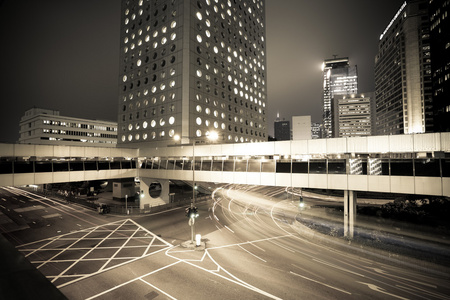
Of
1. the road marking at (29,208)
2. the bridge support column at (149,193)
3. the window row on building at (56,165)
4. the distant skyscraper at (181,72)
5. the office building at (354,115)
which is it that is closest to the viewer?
the window row on building at (56,165)

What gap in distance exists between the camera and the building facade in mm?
97250

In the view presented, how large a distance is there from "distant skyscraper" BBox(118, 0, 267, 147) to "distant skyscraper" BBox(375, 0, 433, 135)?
341ft

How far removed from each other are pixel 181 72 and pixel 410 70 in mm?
128628

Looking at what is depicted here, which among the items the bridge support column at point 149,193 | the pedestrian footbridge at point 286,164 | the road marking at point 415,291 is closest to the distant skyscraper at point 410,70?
the pedestrian footbridge at point 286,164

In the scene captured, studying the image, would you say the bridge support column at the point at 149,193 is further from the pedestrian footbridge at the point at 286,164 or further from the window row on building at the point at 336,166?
the window row on building at the point at 336,166

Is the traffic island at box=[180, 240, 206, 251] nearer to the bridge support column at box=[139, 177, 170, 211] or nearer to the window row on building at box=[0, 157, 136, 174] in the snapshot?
the bridge support column at box=[139, 177, 170, 211]

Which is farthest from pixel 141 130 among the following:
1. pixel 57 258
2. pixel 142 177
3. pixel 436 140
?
pixel 436 140

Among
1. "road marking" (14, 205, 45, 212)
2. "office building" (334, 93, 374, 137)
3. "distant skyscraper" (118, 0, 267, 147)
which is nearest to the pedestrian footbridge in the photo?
"distant skyscraper" (118, 0, 267, 147)

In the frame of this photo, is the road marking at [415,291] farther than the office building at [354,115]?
No

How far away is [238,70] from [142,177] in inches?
1707

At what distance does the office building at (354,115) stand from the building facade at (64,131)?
169817mm

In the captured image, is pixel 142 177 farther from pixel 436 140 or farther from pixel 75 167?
pixel 436 140

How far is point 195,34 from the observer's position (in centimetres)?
4900

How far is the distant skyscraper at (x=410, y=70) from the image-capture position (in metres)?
115
